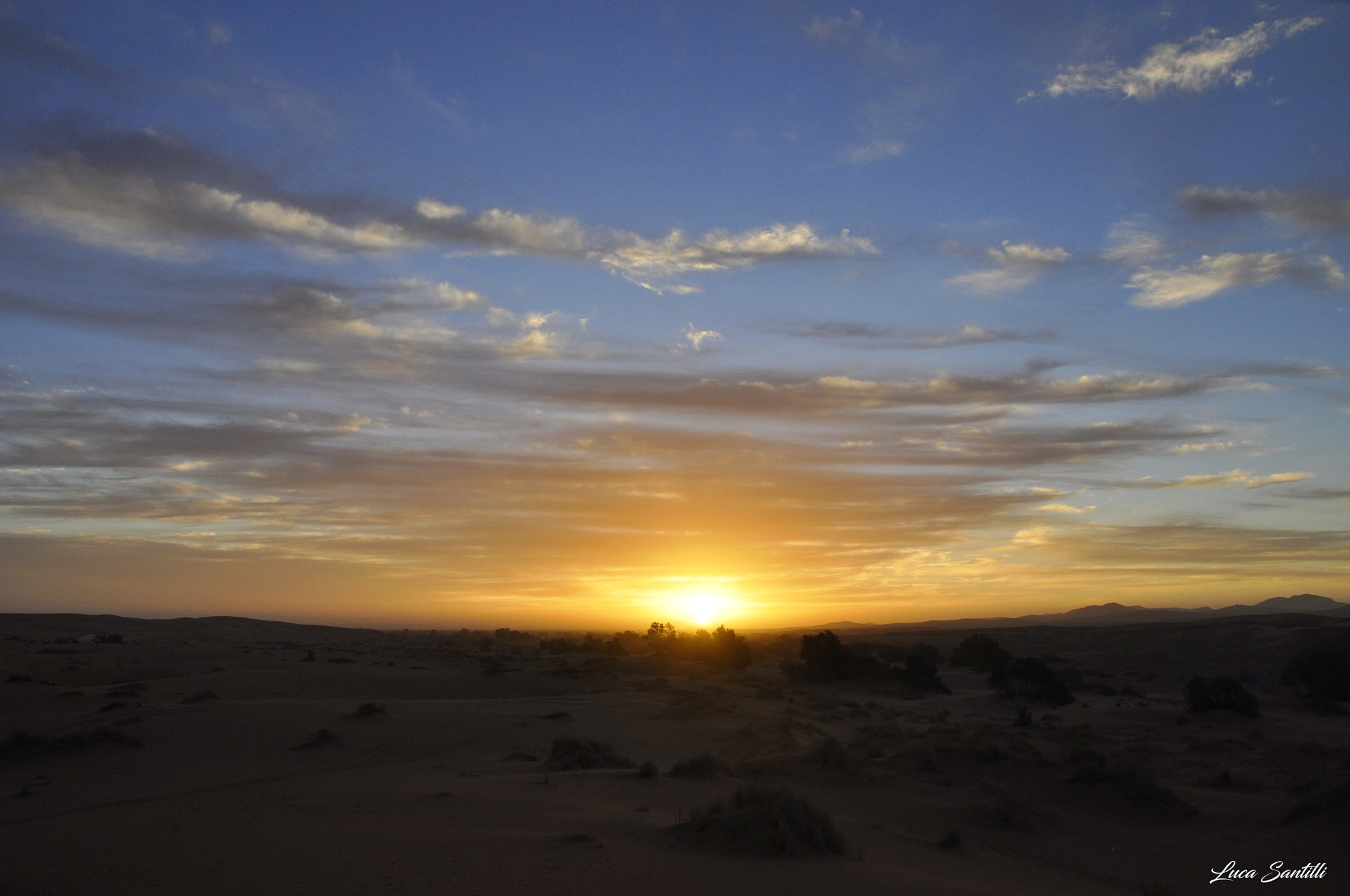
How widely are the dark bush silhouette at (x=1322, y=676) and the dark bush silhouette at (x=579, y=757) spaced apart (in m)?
26.9

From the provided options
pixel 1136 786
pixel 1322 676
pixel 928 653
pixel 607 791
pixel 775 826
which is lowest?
pixel 928 653

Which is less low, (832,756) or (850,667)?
(832,756)

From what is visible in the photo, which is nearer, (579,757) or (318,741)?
(579,757)

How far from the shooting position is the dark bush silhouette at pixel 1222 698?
2703cm

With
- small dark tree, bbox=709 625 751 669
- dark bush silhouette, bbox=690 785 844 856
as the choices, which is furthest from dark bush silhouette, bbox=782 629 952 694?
dark bush silhouette, bbox=690 785 844 856

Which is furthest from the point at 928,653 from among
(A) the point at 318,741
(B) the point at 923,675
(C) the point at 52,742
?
(C) the point at 52,742

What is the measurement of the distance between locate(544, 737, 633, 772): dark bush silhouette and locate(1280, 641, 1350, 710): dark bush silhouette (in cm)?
2689

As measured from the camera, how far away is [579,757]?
18.3m

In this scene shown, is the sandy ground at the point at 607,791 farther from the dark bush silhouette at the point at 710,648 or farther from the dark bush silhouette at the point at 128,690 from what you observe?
the dark bush silhouette at the point at 710,648

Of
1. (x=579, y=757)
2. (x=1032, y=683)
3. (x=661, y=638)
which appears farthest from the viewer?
(x=661, y=638)

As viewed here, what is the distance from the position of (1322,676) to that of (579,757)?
97.7 feet

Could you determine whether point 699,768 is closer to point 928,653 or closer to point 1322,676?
point 1322,676

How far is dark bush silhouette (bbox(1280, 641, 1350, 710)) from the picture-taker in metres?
29.7

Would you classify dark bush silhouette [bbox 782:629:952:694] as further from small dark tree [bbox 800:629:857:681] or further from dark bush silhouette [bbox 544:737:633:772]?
dark bush silhouette [bbox 544:737:633:772]
